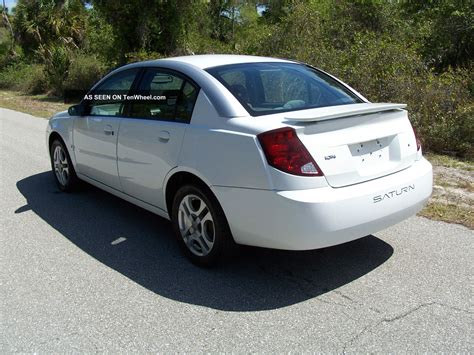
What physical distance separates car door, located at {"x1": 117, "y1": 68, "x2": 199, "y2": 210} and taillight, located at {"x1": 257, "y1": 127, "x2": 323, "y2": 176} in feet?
3.01

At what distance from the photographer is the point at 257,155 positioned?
324 centimetres

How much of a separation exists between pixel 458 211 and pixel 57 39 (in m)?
Answer: 27.1

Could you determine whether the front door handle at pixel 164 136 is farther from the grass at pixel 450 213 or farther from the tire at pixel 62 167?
the grass at pixel 450 213

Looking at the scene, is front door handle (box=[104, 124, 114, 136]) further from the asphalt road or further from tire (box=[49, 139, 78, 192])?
tire (box=[49, 139, 78, 192])

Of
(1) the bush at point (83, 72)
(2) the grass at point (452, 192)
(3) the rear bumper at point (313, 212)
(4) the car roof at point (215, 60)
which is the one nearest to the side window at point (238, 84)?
(4) the car roof at point (215, 60)

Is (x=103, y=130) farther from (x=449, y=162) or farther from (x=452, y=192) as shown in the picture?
(x=449, y=162)

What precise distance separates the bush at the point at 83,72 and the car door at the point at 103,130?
642 inches

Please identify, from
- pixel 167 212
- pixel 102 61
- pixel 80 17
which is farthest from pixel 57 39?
pixel 167 212

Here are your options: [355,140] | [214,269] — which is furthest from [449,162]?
[214,269]

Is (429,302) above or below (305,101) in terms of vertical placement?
below

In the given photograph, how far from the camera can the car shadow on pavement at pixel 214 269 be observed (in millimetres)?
3457

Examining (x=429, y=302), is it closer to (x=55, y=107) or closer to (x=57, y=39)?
(x=55, y=107)

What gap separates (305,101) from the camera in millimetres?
3965

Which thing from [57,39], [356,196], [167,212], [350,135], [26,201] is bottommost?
[26,201]
